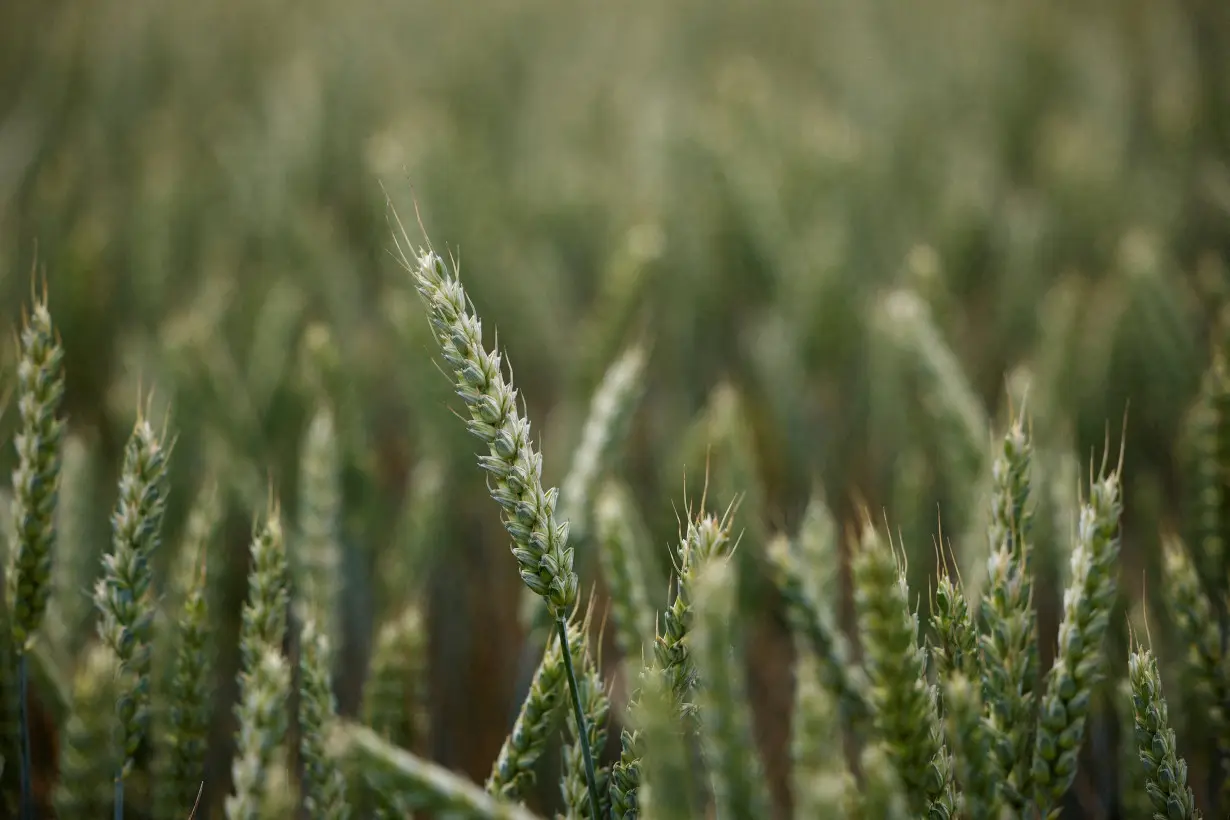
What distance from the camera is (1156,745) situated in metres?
0.73

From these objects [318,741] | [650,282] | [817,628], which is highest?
[650,282]

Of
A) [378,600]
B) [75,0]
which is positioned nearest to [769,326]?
[378,600]

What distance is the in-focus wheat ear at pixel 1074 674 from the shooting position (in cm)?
68

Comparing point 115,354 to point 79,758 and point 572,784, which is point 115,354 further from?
point 572,784

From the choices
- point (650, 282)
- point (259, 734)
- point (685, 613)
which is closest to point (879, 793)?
point (685, 613)

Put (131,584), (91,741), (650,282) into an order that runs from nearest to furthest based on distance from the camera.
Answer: (91,741)
(131,584)
(650,282)

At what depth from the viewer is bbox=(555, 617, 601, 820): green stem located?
65 cm

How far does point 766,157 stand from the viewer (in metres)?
2.41

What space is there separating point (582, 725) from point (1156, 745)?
1.74 ft

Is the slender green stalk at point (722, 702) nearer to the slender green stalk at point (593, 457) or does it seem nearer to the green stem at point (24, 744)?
the slender green stalk at point (593, 457)

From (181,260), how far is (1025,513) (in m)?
2.38

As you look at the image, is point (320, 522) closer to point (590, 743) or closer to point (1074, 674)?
point (590, 743)

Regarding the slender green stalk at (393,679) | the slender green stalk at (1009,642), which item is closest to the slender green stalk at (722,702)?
the slender green stalk at (1009,642)

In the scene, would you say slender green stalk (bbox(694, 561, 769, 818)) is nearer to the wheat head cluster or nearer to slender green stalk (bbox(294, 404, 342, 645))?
the wheat head cluster
